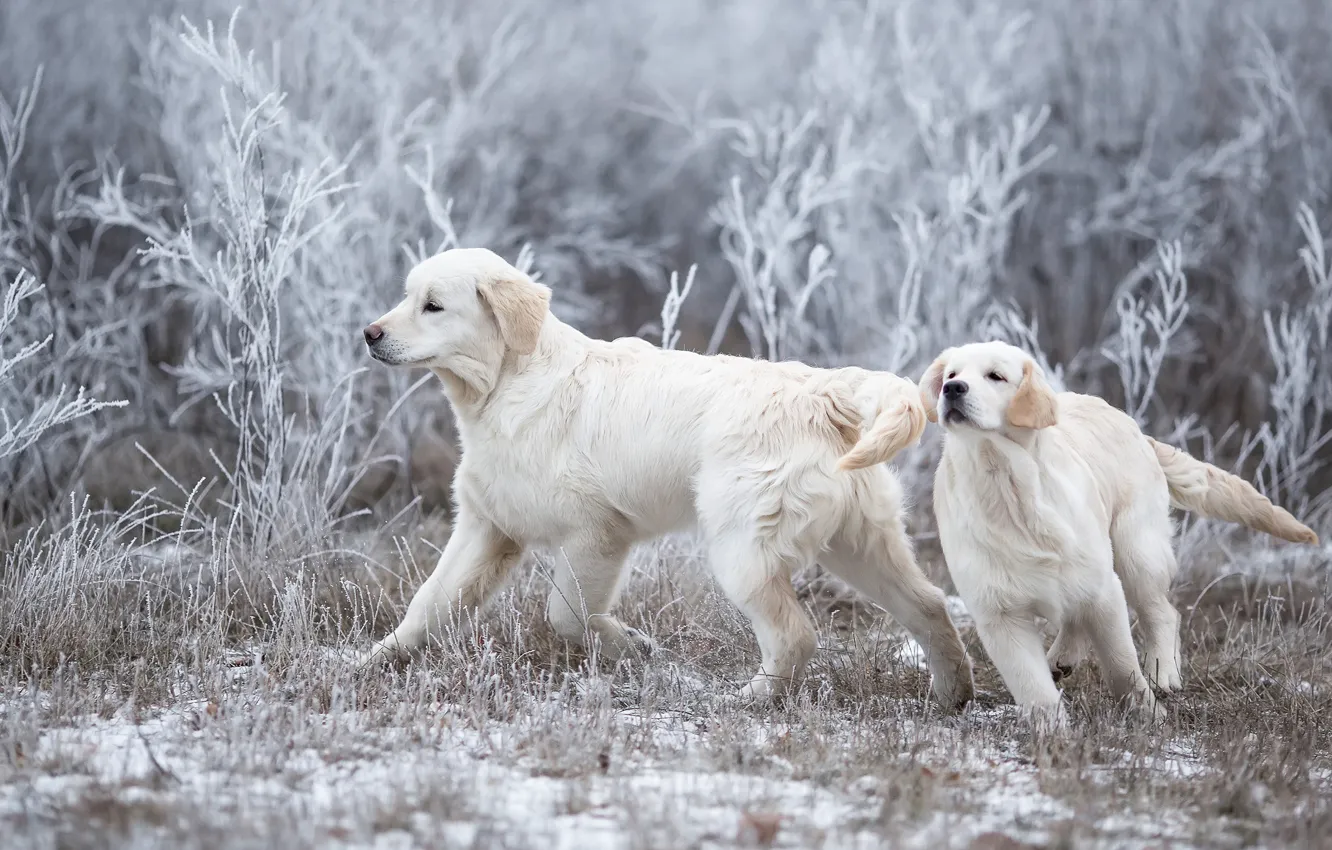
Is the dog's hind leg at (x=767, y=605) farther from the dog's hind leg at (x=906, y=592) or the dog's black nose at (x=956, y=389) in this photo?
the dog's black nose at (x=956, y=389)

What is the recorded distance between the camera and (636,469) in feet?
14.6

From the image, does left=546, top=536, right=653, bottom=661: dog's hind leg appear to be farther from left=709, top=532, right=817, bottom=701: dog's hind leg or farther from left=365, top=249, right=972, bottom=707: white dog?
left=709, top=532, right=817, bottom=701: dog's hind leg

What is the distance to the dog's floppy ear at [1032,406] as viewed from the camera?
3947 millimetres

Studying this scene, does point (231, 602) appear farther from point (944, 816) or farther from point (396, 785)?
point (944, 816)

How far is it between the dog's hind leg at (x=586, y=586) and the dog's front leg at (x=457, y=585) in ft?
0.79

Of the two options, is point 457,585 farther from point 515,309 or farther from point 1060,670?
point 1060,670

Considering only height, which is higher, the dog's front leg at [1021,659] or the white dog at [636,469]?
the white dog at [636,469]

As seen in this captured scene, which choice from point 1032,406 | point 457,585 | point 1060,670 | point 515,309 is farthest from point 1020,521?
point 457,585

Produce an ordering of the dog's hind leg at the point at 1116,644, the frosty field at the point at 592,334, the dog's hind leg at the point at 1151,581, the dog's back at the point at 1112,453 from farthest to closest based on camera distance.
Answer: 1. the dog's hind leg at the point at 1151,581
2. the dog's back at the point at 1112,453
3. the dog's hind leg at the point at 1116,644
4. the frosty field at the point at 592,334

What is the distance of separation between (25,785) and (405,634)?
1665 mm

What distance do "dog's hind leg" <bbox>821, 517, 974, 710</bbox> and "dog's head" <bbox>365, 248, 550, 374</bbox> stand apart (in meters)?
1.38

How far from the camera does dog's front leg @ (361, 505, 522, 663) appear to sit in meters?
4.68

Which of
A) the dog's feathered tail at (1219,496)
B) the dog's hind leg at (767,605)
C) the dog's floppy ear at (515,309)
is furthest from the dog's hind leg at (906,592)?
the dog's floppy ear at (515,309)

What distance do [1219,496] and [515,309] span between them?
2.77 metres
